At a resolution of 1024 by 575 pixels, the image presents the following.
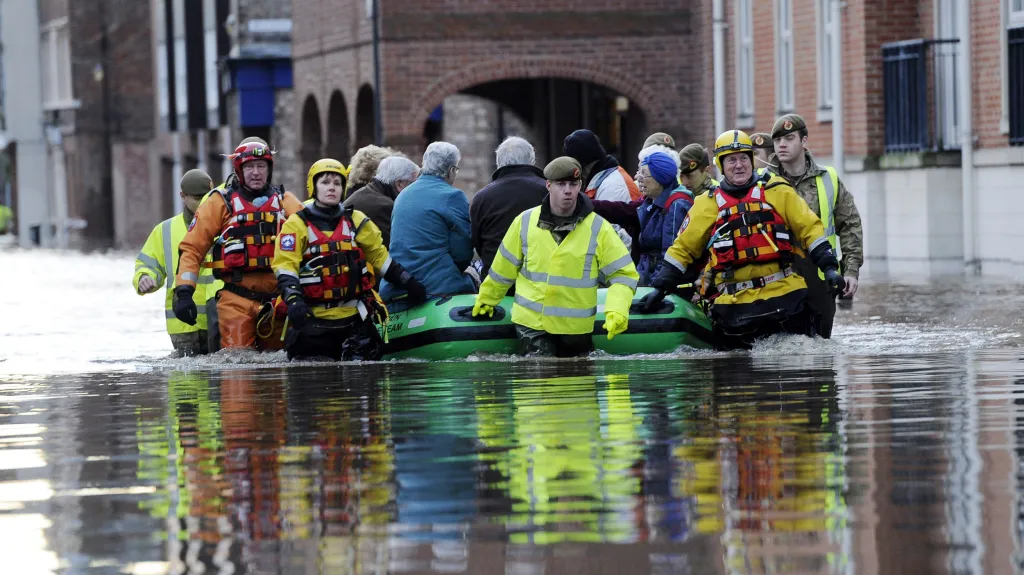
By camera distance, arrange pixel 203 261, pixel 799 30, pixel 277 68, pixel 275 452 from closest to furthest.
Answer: pixel 275 452 < pixel 203 261 < pixel 799 30 < pixel 277 68

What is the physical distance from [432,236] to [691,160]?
1726mm

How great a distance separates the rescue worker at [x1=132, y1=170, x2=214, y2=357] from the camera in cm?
1452

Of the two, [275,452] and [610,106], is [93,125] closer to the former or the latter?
[610,106]

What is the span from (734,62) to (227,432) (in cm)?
2096

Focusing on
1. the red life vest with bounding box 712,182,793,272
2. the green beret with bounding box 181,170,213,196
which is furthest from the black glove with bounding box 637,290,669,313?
the green beret with bounding box 181,170,213,196

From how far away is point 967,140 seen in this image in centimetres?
2295

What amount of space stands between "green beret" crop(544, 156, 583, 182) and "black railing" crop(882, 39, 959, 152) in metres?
12.1

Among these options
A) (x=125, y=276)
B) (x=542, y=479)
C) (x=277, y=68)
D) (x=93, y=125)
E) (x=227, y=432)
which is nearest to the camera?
(x=542, y=479)

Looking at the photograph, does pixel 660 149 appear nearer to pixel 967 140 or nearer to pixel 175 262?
pixel 175 262

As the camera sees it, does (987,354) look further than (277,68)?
No

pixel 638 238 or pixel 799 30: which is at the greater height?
pixel 799 30

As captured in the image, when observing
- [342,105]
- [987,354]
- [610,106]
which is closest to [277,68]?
[342,105]

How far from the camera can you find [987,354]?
41.8 ft

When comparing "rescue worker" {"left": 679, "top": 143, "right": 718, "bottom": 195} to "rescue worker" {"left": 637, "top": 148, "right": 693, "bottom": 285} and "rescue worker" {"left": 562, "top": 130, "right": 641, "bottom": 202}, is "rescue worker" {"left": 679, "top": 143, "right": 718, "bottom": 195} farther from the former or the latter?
"rescue worker" {"left": 562, "top": 130, "right": 641, "bottom": 202}
